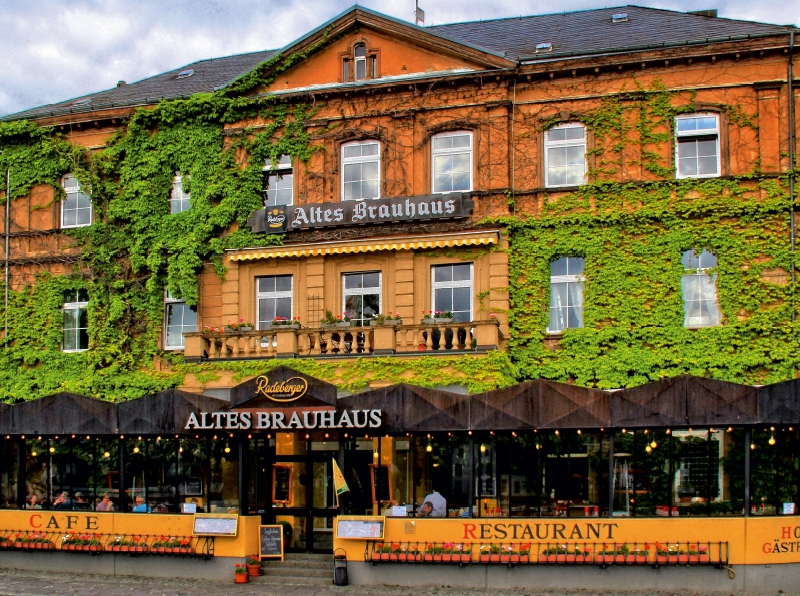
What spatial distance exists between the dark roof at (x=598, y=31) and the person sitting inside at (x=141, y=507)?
1453 centimetres

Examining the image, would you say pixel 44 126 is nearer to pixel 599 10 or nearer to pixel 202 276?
pixel 202 276

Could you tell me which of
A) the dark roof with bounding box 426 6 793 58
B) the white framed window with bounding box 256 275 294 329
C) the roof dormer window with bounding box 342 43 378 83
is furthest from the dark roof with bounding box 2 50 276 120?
the dark roof with bounding box 426 6 793 58

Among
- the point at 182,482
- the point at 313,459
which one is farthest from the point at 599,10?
the point at 182,482

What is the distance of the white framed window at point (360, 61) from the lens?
28.4m

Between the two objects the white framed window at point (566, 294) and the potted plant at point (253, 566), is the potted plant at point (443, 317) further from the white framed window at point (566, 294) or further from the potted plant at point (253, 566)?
the potted plant at point (253, 566)

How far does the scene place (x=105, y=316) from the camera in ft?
98.1

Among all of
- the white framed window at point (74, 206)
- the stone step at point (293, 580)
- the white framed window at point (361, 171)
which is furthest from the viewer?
the white framed window at point (74, 206)

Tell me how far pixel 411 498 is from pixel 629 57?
12905 millimetres

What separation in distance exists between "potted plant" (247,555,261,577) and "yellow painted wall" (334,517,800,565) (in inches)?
79.3

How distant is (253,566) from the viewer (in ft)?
72.0

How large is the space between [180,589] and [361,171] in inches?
498

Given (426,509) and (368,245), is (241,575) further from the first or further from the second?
(368,245)

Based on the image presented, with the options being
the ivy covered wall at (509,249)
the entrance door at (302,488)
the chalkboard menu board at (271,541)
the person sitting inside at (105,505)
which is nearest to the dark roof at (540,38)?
the ivy covered wall at (509,249)

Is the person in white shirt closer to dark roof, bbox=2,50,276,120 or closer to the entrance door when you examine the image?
the entrance door
